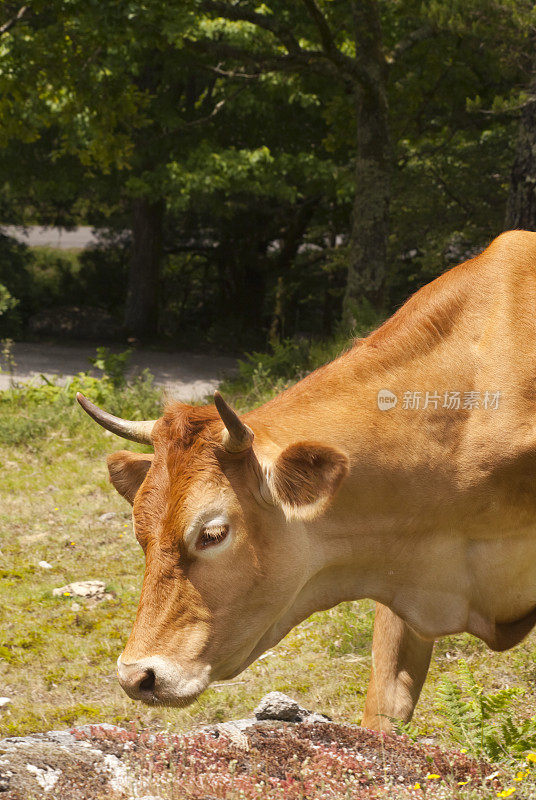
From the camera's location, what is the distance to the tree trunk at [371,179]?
11086 millimetres

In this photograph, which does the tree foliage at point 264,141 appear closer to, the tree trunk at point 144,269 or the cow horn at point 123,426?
the tree trunk at point 144,269

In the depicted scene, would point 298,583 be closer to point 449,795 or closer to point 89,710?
point 449,795

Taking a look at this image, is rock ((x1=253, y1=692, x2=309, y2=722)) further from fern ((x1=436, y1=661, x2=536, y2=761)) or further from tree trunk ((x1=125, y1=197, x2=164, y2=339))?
tree trunk ((x1=125, y1=197, x2=164, y2=339))

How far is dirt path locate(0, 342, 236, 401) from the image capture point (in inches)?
522

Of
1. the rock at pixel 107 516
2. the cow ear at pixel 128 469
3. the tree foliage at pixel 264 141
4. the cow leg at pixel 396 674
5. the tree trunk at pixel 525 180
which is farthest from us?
the tree foliage at pixel 264 141

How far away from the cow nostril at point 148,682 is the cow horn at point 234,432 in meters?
0.73

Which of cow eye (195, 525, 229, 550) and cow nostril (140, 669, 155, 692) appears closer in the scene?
cow nostril (140, 669, 155, 692)

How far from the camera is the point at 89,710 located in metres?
4.01

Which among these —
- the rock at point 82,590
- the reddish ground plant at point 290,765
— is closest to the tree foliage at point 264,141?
the rock at point 82,590

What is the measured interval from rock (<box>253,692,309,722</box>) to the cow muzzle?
2.77ft

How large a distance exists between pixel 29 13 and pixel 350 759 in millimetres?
10083

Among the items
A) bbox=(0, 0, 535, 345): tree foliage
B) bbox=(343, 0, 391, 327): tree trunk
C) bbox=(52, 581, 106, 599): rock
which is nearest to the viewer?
bbox=(52, 581, 106, 599): rock

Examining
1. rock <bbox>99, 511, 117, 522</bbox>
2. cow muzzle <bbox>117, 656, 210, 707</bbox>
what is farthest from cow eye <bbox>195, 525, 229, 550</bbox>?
rock <bbox>99, 511, 117, 522</bbox>

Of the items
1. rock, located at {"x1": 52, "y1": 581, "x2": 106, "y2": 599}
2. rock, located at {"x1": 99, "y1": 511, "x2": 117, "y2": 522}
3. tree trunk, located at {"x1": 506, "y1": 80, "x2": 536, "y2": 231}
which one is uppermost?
tree trunk, located at {"x1": 506, "y1": 80, "x2": 536, "y2": 231}
